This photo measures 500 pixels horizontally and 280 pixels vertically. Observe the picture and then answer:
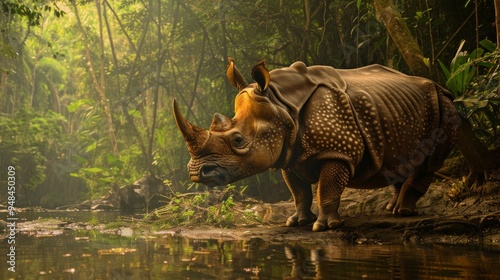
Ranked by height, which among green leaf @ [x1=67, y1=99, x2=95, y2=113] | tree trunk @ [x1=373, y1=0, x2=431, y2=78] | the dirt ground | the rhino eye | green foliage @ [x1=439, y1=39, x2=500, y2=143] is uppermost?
green leaf @ [x1=67, y1=99, x2=95, y2=113]

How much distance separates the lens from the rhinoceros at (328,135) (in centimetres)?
609

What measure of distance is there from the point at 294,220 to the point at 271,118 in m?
1.21

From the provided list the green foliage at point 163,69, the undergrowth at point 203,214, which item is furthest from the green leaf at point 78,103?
the undergrowth at point 203,214

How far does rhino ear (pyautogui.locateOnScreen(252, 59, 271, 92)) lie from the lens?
20.3ft

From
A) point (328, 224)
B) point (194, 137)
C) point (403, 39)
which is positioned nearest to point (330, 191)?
point (328, 224)

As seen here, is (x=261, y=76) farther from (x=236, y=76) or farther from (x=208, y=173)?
(x=208, y=173)

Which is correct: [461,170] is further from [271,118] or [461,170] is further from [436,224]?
[271,118]

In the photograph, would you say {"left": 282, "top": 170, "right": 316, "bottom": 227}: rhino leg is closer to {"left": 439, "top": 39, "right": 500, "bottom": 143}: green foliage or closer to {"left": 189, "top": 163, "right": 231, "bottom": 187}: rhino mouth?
{"left": 189, "top": 163, "right": 231, "bottom": 187}: rhino mouth

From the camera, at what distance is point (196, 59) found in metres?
17.9

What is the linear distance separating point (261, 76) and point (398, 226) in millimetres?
1776

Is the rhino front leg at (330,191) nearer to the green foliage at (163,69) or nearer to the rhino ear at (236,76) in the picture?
the rhino ear at (236,76)

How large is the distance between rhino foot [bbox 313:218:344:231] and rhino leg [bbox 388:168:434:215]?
33.8 inches

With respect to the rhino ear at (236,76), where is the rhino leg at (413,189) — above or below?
below

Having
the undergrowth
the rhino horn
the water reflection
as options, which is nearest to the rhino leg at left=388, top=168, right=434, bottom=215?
the water reflection
